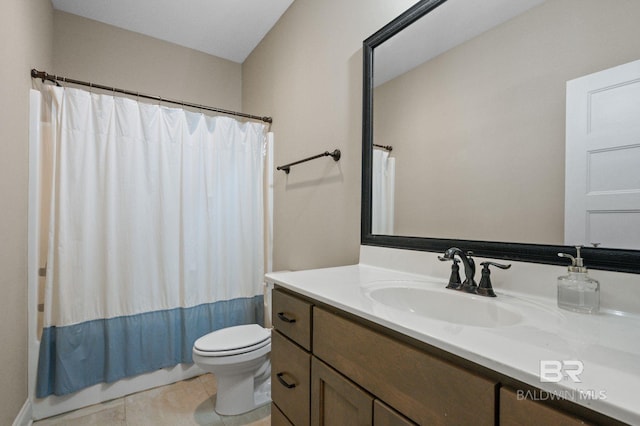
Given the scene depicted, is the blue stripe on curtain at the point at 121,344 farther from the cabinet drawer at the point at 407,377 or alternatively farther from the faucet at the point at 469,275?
the faucet at the point at 469,275

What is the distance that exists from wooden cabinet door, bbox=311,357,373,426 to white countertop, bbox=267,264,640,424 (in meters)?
0.20

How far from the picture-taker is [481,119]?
1.03 meters

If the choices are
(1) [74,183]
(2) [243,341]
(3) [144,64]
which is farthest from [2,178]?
(3) [144,64]

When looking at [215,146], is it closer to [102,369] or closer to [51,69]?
[51,69]

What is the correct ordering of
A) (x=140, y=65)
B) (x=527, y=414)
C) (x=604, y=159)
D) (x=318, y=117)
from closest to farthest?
(x=527, y=414), (x=604, y=159), (x=318, y=117), (x=140, y=65)

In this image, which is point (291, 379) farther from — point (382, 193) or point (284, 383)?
point (382, 193)

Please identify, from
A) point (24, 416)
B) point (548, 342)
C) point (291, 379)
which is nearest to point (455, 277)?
point (548, 342)

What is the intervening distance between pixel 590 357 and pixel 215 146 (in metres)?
2.24

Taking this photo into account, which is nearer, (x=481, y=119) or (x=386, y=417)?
(x=386, y=417)

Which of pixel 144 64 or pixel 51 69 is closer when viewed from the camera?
pixel 51 69

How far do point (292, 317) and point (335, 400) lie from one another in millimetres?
292

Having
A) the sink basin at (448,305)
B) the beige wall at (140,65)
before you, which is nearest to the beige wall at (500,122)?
the sink basin at (448,305)

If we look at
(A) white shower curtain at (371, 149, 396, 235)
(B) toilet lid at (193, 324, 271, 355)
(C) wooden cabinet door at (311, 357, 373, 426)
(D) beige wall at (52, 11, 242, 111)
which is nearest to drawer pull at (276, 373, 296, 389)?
(C) wooden cabinet door at (311, 357, 373, 426)

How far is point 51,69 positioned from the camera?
204 cm
